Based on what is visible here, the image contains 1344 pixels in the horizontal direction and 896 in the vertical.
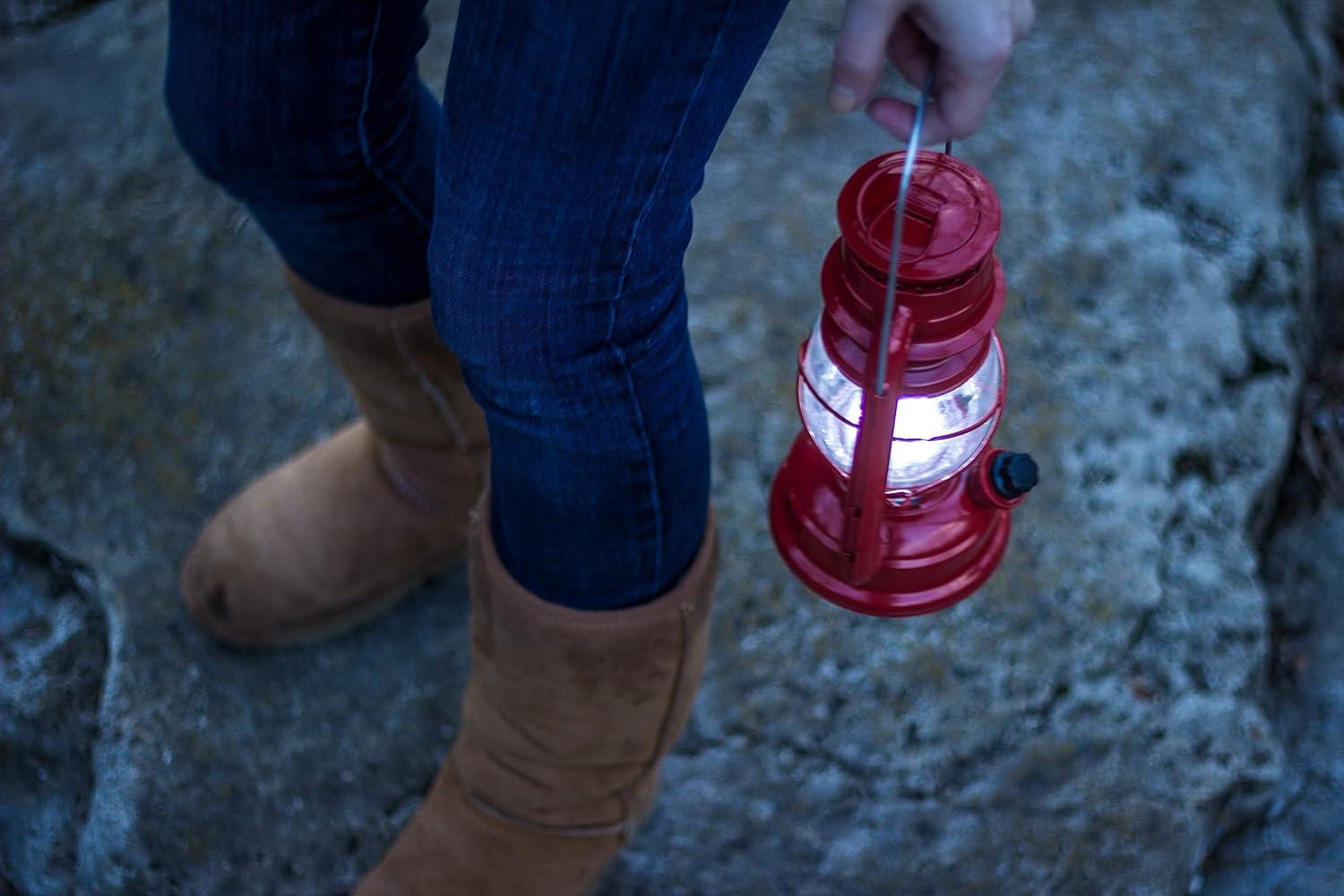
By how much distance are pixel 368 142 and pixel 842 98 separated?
0.48 m

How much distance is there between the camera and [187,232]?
191cm

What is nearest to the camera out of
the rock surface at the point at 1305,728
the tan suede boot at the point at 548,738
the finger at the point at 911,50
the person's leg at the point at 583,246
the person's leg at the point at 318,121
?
the person's leg at the point at 583,246

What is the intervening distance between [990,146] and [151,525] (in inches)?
Result: 57.1

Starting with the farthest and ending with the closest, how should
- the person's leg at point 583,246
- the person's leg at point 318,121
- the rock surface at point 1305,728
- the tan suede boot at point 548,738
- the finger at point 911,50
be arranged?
the rock surface at point 1305,728, the tan suede boot at point 548,738, the person's leg at point 318,121, the finger at point 911,50, the person's leg at point 583,246

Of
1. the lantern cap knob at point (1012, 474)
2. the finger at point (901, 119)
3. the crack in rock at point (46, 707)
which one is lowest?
the crack in rock at point (46, 707)

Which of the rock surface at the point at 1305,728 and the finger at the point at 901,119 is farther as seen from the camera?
the rock surface at the point at 1305,728

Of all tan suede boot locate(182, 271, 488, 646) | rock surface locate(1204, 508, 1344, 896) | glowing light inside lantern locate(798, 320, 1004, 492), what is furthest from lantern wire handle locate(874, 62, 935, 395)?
rock surface locate(1204, 508, 1344, 896)

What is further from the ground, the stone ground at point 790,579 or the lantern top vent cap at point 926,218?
the lantern top vent cap at point 926,218

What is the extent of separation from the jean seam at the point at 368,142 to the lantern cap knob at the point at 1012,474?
0.61m

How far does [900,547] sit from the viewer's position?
1001 mm

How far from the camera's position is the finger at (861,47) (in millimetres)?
737

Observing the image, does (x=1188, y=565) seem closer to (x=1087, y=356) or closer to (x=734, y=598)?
(x=1087, y=356)

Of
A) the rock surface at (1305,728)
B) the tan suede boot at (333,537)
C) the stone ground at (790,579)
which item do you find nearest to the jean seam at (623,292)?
the tan suede boot at (333,537)

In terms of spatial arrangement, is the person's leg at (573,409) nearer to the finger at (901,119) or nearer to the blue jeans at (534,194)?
the blue jeans at (534,194)
